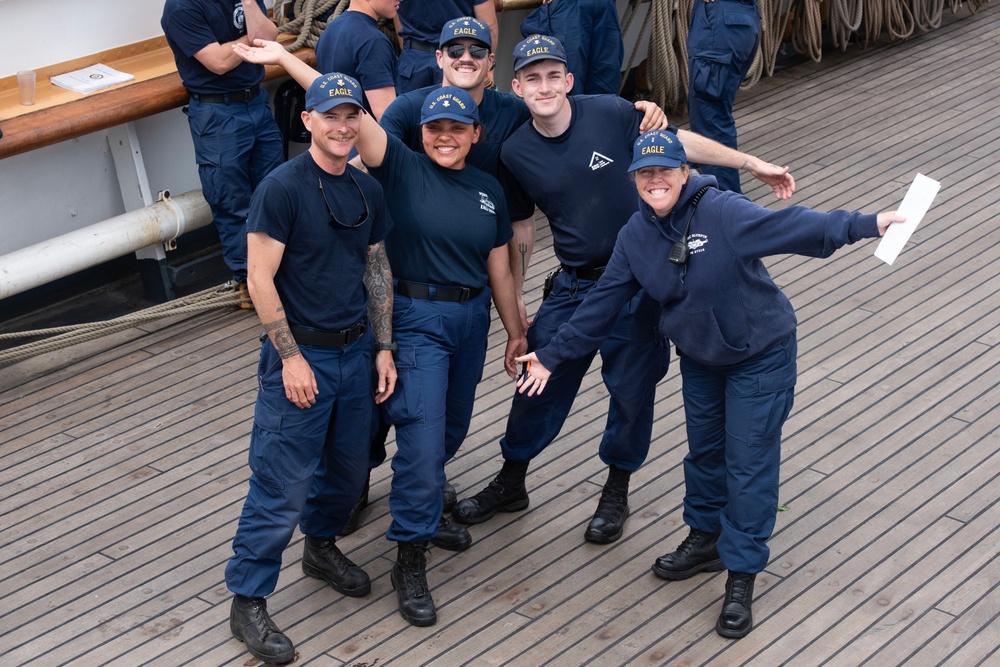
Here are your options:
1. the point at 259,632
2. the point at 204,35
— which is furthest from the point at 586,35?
the point at 259,632

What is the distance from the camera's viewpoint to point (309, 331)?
3717mm

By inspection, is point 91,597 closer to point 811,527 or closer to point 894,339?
point 811,527

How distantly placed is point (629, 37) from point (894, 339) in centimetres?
402

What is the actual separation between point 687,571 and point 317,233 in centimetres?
166

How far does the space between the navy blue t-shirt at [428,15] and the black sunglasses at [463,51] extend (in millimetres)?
2250

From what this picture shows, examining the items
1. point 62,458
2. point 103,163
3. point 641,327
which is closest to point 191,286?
point 103,163

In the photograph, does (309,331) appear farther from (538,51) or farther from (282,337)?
(538,51)

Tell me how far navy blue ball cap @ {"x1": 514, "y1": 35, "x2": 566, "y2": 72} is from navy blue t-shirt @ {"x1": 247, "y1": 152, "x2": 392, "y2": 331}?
2.22 feet

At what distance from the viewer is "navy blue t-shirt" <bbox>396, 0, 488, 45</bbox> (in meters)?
6.36

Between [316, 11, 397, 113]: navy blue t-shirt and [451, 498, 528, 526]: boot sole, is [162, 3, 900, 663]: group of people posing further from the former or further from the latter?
[316, 11, 397, 113]: navy blue t-shirt

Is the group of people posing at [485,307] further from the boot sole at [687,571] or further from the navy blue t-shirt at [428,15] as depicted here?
the navy blue t-shirt at [428,15]

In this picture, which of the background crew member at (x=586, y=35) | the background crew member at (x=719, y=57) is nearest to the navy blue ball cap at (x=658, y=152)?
the background crew member at (x=719, y=57)

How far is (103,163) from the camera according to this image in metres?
6.32

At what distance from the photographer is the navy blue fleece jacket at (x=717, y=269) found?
3549mm
